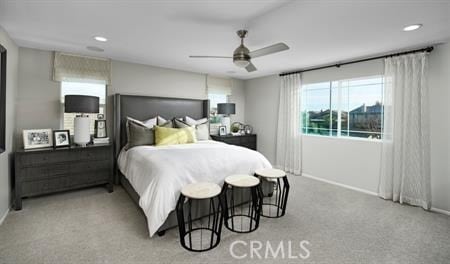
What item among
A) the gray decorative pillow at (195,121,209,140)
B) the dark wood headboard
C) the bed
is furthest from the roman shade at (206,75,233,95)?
the bed

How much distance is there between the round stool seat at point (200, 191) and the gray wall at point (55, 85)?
2.69 m

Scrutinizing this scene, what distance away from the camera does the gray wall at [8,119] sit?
263 centimetres

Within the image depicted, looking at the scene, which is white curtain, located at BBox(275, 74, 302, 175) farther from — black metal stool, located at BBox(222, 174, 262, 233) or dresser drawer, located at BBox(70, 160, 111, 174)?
dresser drawer, located at BBox(70, 160, 111, 174)

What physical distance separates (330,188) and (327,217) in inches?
51.7

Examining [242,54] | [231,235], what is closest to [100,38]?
[242,54]

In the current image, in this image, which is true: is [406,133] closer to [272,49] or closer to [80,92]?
[272,49]

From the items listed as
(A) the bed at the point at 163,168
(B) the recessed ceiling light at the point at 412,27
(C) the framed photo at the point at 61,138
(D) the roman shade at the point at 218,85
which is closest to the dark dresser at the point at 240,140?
(D) the roman shade at the point at 218,85

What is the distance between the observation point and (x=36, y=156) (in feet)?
9.83

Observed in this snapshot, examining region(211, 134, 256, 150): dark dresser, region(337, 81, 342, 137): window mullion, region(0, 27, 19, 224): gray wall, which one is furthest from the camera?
region(211, 134, 256, 150): dark dresser

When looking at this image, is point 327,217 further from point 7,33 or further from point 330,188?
point 7,33

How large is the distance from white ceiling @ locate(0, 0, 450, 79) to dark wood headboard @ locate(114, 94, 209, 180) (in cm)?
93

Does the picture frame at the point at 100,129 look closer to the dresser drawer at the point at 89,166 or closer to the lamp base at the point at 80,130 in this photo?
the lamp base at the point at 80,130

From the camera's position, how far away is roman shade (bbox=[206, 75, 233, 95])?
541 cm

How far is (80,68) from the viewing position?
3.76m
